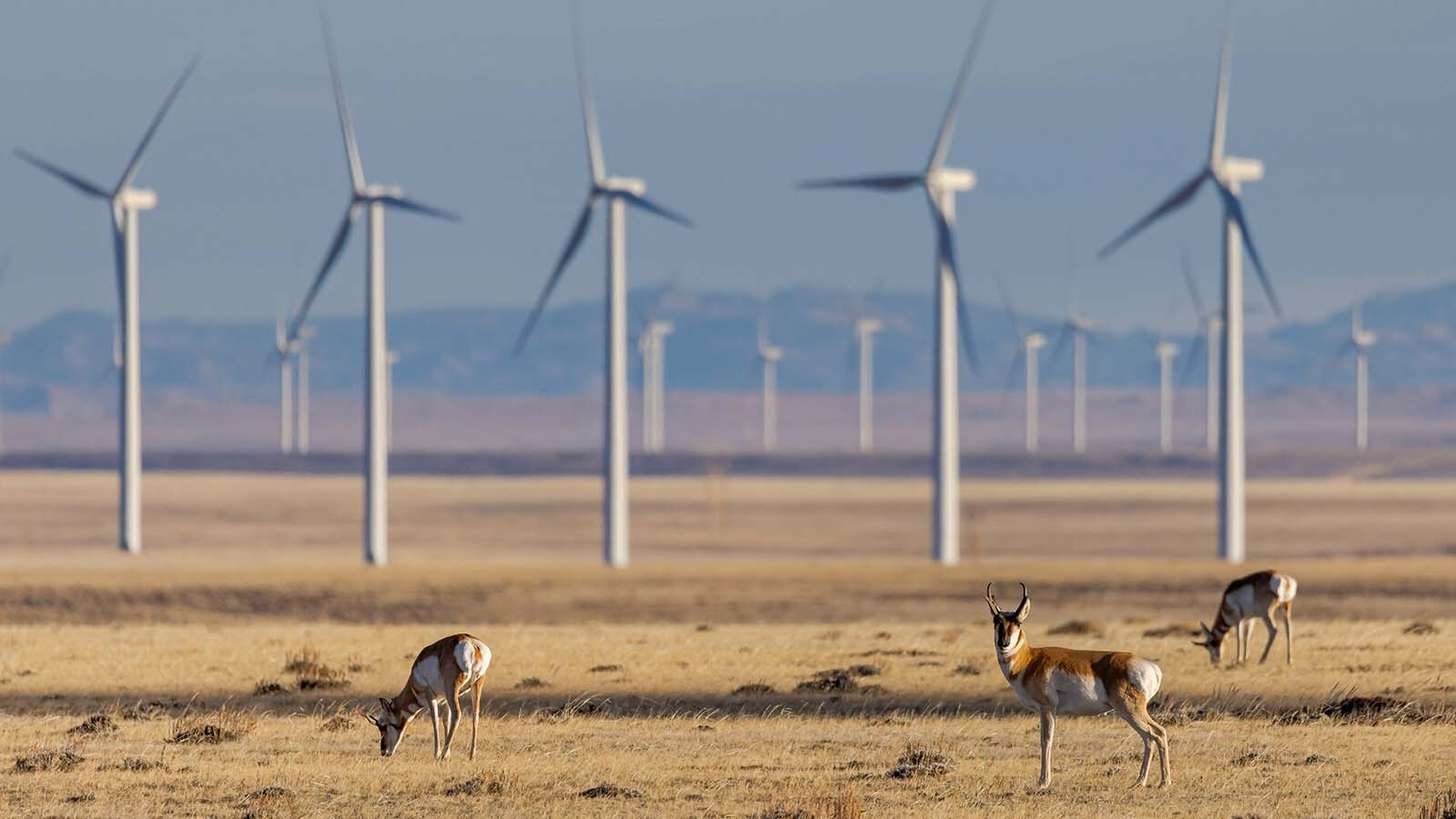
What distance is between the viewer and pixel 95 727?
86.1 feet

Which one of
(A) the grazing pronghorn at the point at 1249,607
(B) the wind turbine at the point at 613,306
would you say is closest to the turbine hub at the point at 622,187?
(B) the wind turbine at the point at 613,306

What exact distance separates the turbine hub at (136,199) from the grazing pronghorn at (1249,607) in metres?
55.3

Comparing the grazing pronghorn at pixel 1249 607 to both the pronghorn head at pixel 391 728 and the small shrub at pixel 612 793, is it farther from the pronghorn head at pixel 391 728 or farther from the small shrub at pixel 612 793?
the small shrub at pixel 612 793

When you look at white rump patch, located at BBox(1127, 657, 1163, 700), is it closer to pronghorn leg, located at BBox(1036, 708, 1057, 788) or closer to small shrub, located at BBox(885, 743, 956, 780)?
pronghorn leg, located at BBox(1036, 708, 1057, 788)

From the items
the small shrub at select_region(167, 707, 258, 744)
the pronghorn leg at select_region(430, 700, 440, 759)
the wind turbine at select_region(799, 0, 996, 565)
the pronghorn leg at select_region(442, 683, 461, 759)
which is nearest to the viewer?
the pronghorn leg at select_region(442, 683, 461, 759)

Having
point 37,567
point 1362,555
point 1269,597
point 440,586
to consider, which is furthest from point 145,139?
point 1269,597

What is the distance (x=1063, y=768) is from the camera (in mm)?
22562

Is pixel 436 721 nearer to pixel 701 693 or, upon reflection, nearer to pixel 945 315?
pixel 701 693

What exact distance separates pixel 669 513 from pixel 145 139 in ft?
173

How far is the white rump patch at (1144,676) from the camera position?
20500 mm

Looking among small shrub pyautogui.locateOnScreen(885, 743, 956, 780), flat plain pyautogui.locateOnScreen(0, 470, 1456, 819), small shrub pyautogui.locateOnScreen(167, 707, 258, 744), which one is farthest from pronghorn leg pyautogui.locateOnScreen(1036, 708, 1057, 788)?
small shrub pyautogui.locateOnScreen(167, 707, 258, 744)

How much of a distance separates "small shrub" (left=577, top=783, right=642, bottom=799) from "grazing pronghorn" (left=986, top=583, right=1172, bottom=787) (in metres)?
3.34

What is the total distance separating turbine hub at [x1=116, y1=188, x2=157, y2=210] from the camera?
79875mm

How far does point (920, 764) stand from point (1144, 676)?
9.75ft
